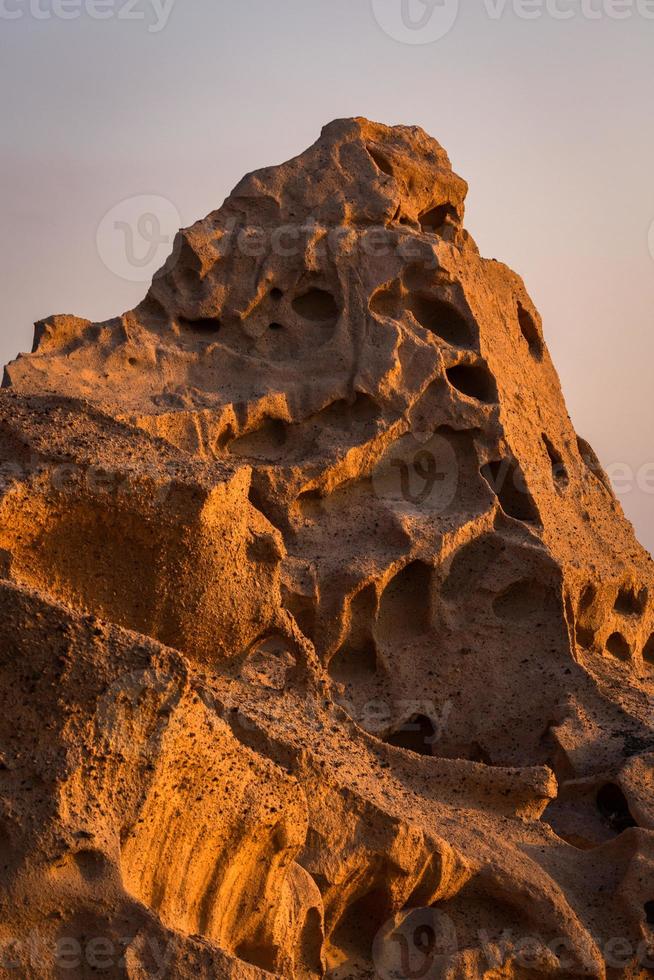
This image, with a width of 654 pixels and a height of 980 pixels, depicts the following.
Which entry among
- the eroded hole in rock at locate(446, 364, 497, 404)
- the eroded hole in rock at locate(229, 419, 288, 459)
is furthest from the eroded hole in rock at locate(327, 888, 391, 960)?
the eroded hole in rock at locate(446, 364, 497, 404)

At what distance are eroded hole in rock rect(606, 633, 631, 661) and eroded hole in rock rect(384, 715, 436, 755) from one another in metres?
1.88

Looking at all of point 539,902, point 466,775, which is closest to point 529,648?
point 466,775

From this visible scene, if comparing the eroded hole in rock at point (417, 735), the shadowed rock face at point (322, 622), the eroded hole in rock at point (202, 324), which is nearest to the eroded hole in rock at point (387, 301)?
the shadowed rock face at point (322, 622)

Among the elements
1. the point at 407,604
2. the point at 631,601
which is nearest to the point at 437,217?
the point at 631,601

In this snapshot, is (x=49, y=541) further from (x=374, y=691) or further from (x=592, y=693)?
(x=592, y=693)

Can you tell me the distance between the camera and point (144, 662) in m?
4.68

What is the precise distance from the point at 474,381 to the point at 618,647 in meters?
2.05

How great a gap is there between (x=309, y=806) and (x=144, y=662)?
162cm

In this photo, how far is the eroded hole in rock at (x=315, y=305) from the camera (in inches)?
385

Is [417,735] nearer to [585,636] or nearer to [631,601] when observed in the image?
[585,636]

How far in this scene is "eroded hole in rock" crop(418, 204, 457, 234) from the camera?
11094 millimetres

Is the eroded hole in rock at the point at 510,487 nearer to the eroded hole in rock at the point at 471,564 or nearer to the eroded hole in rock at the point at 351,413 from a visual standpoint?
the eroded hole in rock at the point at 471,564

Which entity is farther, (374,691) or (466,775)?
(374,691)

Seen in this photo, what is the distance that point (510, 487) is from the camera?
31.6ft
